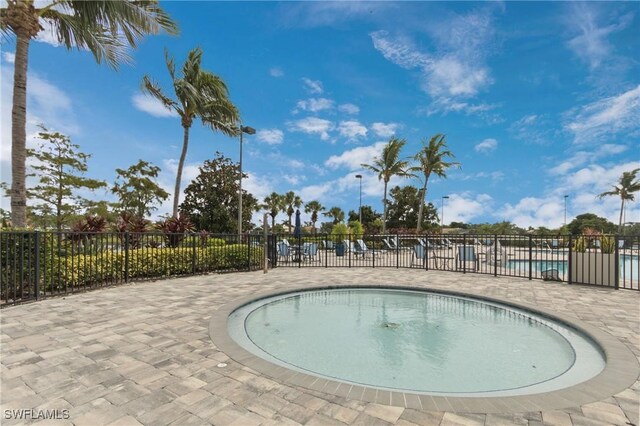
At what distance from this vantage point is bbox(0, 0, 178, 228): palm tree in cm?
630

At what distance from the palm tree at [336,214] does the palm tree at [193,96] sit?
40437 mm

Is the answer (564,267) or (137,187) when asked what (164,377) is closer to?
(564,267)

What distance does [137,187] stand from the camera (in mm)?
22438

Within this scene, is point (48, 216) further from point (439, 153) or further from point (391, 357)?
point (439, 153)

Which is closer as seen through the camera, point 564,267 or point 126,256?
point 126,256

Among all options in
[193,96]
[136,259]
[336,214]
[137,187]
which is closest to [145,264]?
[136,259]

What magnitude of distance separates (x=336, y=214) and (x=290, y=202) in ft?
32.2

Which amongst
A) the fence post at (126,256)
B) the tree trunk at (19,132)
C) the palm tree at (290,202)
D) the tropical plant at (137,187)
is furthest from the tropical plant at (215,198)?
the palm tree at (290,202)

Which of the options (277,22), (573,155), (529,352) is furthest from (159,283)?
(573,155)

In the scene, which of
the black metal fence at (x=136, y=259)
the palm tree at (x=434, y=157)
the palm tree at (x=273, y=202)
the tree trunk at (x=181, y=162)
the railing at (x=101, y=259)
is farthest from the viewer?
the palm tree at (x=273, y=202)

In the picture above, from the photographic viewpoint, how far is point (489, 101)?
15961mm

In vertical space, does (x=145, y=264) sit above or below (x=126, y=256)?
below

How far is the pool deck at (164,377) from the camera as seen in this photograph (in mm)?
2186

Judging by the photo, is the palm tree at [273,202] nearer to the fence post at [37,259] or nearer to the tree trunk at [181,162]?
the tree trunk at [181,162]
